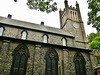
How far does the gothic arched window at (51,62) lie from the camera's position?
14.6 m

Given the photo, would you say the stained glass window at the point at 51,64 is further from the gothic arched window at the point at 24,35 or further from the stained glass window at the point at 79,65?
the gothic arched window at the point at 24,35

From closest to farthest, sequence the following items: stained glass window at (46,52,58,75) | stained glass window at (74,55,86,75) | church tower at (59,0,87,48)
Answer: stained glass window at (46,52,58,75) → stained glass window at (74,55,86,75) → church tower at (59,0,87,48)

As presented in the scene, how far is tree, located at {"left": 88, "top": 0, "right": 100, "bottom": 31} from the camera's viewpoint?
9.68 m

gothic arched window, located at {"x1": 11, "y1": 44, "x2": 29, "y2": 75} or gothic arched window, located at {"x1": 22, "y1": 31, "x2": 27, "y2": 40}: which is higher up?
gothic arched window, located at {"x1": 22, "y1": 31, "x2": 27, "y2": 40}

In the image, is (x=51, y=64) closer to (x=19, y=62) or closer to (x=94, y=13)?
(x=19, y=62)

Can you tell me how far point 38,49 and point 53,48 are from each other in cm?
283

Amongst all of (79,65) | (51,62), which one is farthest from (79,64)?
(51,62)

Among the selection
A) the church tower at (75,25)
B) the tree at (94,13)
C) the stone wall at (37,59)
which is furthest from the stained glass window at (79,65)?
the tree at (94,13)

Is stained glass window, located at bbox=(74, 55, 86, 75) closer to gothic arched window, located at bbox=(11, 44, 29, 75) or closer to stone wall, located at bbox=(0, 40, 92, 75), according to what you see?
stone wall, located at bbox=(0, 40, 92, 75)

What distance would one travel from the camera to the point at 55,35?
18859mm

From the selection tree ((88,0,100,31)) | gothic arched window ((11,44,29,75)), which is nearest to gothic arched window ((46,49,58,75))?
gothic arched window ((11,44,29,75))

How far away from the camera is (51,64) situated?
15.2 m

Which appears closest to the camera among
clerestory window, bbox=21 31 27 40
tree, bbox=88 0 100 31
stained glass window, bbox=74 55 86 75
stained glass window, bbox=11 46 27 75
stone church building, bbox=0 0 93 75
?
tree, bbox=88 0 100 31

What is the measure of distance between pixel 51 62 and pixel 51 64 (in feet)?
1.08
